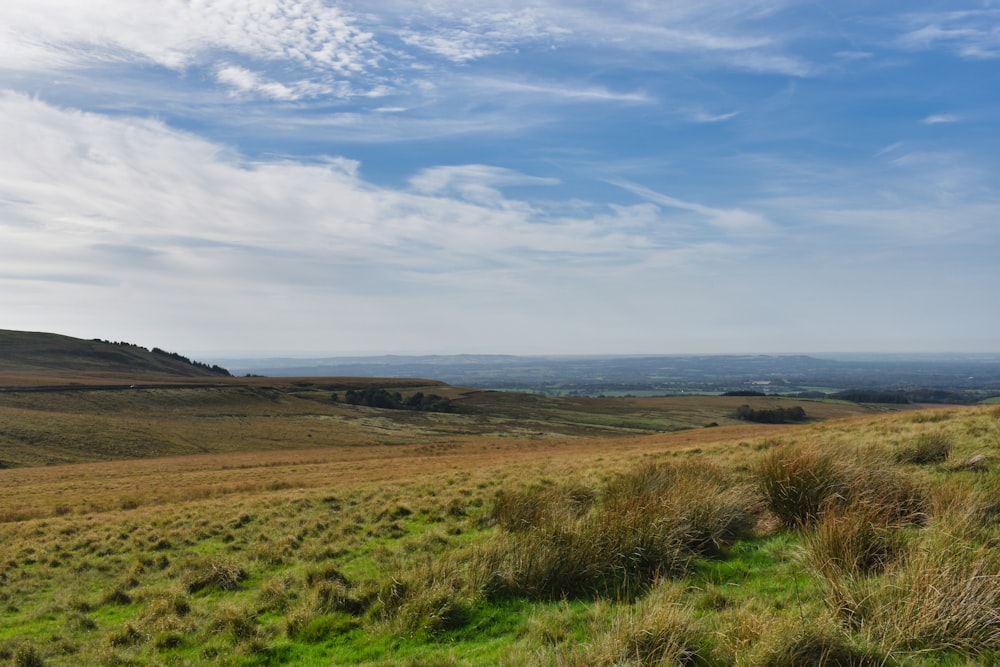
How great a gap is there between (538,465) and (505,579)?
49.2 ft

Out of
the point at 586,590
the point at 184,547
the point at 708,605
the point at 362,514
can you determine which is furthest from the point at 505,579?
the point at 184,547

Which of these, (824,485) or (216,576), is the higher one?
(824,485)

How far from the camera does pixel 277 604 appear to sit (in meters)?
9.27

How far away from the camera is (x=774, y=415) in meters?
89.4

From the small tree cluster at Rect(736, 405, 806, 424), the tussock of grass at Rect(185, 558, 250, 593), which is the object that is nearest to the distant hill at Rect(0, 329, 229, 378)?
the small tree cluster at Rect(736, 405, 806, 424)

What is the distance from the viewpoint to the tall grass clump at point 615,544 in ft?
26.6

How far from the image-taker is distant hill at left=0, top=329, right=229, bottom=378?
119 metres

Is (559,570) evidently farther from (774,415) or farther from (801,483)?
(774,415)

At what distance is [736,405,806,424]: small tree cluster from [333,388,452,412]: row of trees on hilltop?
160 ft

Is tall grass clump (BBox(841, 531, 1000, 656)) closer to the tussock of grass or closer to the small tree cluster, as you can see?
the tussock of grass

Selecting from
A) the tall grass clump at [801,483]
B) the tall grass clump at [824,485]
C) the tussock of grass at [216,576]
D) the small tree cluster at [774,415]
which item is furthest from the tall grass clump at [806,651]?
the small tree cluster at [774,415]

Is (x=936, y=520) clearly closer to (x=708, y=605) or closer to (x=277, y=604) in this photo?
(x=708, y=605)

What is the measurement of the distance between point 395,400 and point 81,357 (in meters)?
77.9

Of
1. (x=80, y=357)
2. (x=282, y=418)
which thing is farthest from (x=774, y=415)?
(x=80, y=357)
